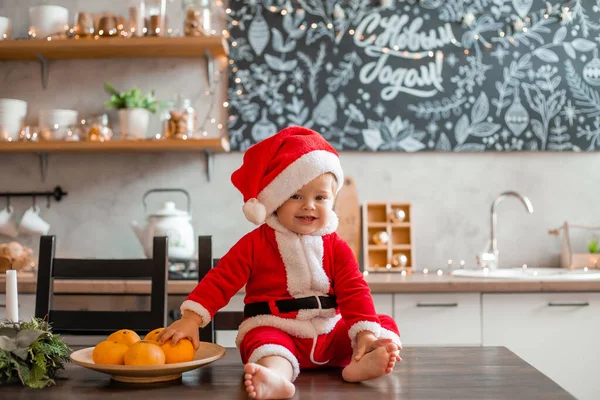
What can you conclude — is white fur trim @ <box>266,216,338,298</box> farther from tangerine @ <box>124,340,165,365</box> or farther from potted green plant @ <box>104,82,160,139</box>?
potted green plant @ <box>104,82,160,139</box>

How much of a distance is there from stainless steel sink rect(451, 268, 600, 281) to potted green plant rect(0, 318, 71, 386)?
5.61 feet

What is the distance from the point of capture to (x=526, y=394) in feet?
3.32

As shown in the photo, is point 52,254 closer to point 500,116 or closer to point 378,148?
point 378,148

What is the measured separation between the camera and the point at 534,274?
2.70 metres

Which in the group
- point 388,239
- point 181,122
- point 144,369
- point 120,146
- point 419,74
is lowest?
point 144,369

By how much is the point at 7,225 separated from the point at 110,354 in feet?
6.75

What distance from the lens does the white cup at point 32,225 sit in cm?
287

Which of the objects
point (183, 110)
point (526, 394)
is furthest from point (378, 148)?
point (526, 394)

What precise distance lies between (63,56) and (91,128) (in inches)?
17.1

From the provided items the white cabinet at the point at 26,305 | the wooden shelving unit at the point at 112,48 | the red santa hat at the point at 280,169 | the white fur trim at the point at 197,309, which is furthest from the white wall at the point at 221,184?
the white fur trim at the point at 197,309

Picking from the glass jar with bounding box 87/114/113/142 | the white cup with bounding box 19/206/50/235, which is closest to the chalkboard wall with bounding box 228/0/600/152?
the glass jar with bounding box 87/114/113/142

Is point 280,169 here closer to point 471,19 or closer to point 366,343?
point 366,343

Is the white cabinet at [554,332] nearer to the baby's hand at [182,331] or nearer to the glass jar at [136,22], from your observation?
the baby's hand at [182,331]

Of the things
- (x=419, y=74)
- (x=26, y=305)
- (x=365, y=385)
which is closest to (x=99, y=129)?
(x=26, y=305)
